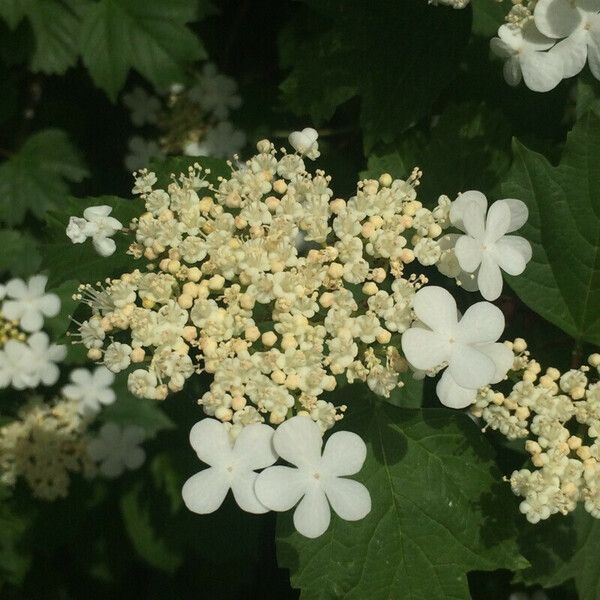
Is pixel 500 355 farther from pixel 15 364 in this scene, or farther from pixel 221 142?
pixel 221 142

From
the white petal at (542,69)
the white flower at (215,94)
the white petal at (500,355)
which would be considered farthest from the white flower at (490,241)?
the white flower at (215,94)

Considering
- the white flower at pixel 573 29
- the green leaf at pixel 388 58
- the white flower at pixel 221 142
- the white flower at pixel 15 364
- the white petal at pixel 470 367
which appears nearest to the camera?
the white petal at pixel 470 367

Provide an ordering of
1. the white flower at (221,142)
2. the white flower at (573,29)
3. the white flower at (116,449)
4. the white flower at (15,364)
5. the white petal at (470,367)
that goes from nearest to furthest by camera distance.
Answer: the white petal at (470,367), the white flower at (573,29), the white flower at (15,364), the white flower at (116,449), the white flower at (221,142)

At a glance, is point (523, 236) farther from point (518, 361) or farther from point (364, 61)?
point (364, 61)

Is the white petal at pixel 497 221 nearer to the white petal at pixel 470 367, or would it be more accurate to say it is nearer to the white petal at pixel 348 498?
the white petal at pixel 470 367


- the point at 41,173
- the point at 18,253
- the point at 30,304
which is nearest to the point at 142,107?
the point at 41,173

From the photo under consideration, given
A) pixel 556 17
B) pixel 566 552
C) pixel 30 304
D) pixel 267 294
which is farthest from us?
pixel 30 304

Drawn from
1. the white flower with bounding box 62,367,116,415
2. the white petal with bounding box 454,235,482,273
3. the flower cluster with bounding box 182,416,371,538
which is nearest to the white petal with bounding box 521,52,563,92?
the white petal with bounding box 454,235,482,273
